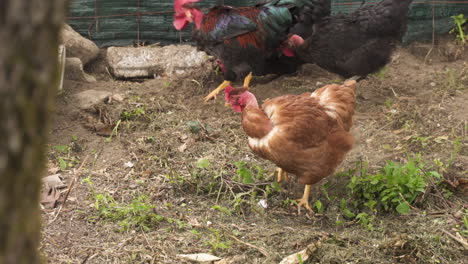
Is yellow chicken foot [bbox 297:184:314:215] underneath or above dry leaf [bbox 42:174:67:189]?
above

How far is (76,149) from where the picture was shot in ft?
14.8

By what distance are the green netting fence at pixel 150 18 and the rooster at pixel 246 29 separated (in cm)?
117

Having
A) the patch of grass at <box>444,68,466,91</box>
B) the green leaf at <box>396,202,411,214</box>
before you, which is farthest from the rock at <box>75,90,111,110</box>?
the patch of grass at <box>444,68,466,91</box>

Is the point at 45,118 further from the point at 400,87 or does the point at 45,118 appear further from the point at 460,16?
the point at 460,16

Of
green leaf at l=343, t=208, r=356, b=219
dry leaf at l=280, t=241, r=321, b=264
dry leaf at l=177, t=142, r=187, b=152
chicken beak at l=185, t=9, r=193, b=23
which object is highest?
chicken beak at l=185, t=9, r=193, b=23

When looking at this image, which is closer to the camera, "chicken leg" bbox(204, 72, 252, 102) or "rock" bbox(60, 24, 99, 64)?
"chicken leg" bbox(204, 72, 252, 102)

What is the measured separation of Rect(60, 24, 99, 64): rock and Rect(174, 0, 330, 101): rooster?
4.27ft

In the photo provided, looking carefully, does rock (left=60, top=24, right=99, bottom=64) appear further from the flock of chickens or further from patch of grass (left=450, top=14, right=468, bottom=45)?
patch of grass (left=450, top=14, right=468, bottom=45)

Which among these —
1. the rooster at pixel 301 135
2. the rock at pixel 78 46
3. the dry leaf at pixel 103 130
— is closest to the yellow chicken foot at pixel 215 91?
the dry leaf at pixel 103 130

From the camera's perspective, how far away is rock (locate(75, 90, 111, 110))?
508 cm

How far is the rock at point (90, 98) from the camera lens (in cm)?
508

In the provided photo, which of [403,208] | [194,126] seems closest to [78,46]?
[194,126]

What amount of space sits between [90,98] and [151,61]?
1458 millimetres

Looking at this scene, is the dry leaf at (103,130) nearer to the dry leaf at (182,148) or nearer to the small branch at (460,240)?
the dry leaf at (182,148)
